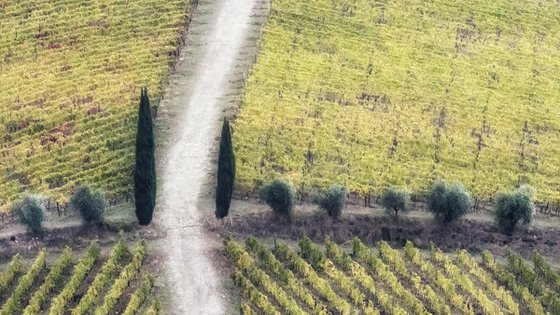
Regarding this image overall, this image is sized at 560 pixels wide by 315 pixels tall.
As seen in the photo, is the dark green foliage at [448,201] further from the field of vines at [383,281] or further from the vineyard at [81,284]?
the vineyard at [81,284]

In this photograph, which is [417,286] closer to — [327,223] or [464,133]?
[327,223]

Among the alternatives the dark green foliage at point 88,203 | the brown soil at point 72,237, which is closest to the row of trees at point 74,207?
the dark green foliage at point 88,203

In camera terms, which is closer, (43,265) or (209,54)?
(43,265)

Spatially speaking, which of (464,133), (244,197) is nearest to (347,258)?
(244,197)

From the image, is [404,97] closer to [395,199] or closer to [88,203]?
[395,199]

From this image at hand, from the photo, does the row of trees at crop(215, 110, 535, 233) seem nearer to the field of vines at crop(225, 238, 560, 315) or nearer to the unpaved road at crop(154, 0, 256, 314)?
the field of vines at crop(225, 238, 560, 315)

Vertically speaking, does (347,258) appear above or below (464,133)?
below

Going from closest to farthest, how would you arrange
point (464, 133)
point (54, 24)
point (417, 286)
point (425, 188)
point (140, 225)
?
point (417, 286), point (140, 225), point (425, 188), point (464, 133), point (54, 24)

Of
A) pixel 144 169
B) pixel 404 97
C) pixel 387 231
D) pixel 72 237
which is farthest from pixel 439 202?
pixel 72 237
